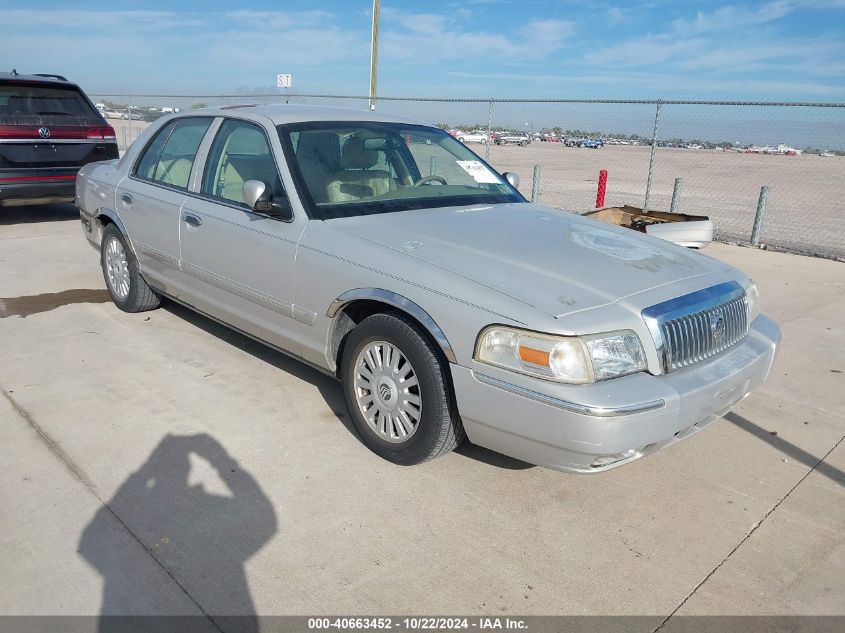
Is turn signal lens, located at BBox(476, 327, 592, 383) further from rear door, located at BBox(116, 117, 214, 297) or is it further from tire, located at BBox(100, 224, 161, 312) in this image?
tire, located at BBox(100, 224, 161, 312)

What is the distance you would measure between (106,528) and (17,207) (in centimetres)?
999

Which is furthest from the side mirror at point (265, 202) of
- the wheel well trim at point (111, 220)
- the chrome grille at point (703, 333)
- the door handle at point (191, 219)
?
the chrome grille at point (703, 333)

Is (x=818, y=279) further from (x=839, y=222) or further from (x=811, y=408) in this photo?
(x=839, y=222)

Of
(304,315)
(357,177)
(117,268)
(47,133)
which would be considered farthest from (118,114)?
(304,315)

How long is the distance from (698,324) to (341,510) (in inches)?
69.8

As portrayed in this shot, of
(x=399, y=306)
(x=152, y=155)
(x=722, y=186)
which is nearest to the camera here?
(x=399, y=306)

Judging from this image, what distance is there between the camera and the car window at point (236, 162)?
4148 millimetres

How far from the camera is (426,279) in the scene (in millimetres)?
3127

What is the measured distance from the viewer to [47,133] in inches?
351

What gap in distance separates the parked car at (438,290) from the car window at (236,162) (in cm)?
1

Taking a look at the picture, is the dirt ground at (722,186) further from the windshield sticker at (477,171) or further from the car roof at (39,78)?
the car roof at (39,78)

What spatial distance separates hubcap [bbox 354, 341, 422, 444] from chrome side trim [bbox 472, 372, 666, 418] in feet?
1.74

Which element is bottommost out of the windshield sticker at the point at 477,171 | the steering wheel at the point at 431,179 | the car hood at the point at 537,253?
the car hood at the point at 537,253

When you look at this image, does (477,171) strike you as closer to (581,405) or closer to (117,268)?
(581,405)
